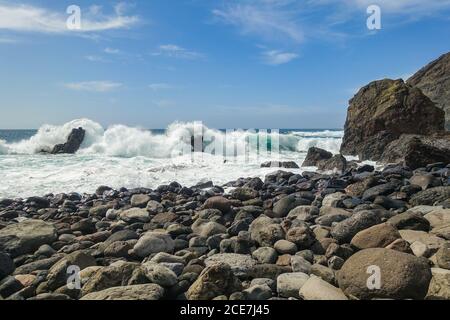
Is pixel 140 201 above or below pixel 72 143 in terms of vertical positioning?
below

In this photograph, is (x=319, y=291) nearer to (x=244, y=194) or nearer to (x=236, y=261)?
(x=236, y=261)

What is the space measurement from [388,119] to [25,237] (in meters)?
13.2

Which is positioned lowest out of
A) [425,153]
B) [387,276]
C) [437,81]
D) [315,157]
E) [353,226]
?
[387,276]

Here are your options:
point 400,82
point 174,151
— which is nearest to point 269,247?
point 400,82

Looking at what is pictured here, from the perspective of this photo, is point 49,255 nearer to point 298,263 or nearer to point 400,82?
point 298,263

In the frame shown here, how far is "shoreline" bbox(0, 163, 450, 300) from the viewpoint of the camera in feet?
11.1

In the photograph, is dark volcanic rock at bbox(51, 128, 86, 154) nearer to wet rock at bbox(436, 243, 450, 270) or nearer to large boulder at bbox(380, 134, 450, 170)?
large boulder at bbox(380, 134, 450, 170)

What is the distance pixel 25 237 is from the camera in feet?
16.8

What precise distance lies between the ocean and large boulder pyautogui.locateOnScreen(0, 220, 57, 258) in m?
4.62

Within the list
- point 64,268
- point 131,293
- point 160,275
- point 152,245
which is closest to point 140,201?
point 152,245

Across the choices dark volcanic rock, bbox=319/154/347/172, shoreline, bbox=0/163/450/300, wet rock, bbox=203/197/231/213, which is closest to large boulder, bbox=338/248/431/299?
shoreline, bbox=0/163/450/300

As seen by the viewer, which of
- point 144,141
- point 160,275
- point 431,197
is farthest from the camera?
point 144,141

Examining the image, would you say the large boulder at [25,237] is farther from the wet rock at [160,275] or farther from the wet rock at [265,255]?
the wet rock at [265,255]

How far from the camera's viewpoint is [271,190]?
838 centimetres
